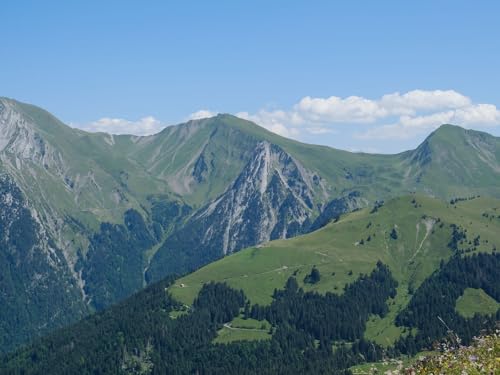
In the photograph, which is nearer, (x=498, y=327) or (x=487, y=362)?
(x=487, y=362)

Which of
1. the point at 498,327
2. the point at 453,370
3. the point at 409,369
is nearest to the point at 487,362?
the point at 453,370

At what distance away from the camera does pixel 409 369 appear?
77.2ft

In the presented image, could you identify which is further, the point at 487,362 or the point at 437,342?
the point at 437,342

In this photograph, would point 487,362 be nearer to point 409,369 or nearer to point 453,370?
point 453,370

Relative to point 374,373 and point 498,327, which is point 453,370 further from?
point 498,327

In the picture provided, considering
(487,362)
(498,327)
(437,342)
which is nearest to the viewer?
(487,362)

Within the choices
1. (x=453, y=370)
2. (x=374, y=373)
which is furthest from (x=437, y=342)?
(x=374, y=373)

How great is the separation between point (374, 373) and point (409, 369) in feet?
5.24

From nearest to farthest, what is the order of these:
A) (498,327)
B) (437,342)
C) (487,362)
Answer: (487,362) < (437,342) < (498,327)

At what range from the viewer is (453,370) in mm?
22984

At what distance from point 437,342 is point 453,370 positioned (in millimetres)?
2114

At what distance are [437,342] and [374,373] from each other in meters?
3.73

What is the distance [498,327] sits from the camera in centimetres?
2894

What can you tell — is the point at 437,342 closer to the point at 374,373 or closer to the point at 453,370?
the point at 453,370
